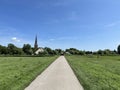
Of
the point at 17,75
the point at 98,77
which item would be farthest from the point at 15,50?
the point at 98,77

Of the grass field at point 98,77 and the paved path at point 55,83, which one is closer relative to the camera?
the paved path at point 55,83

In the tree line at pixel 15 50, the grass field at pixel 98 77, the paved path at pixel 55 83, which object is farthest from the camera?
the tree line at pixel 15 50

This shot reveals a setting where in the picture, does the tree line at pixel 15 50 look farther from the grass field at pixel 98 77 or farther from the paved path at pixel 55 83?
the paved path at pixel 55 83

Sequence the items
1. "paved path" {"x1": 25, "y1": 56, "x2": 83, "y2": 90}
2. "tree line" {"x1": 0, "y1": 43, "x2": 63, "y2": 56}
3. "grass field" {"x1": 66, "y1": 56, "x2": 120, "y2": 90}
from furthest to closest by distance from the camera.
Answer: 1. "tree line" {"x1": 0, "y1": 43, "x2": 63, "y2": 56}
2. "grass field" {"x1": 66, "y1": 56, "x2": 120, "y2": 90}
3. "paved path" {"x1": 25, "y1": 56, "x2": 83, "y2": 90}

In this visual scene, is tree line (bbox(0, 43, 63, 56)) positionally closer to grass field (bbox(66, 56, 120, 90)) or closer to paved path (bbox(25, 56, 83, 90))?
grass field (bbox(66, 56, 120, 90))

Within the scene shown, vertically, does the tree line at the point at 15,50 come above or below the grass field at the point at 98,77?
above

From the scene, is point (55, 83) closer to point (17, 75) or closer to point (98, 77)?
point (98, 77)

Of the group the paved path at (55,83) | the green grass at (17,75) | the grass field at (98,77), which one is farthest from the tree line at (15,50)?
the paved path at (55,83)

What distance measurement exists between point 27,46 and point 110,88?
114934mm

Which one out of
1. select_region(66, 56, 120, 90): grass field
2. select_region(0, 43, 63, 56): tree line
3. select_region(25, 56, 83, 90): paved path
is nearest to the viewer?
select_region(25, 56, 83, 90): paved path

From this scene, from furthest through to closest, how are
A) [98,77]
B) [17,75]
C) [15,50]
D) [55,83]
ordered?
[15,50] < [17,75] < [98,77] < [55,83]

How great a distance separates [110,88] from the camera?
7227mm

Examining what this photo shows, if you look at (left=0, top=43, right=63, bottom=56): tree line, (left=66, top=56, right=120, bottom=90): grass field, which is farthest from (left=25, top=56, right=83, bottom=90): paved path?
(left=0, top=43, right=63, bottom=56): tree line

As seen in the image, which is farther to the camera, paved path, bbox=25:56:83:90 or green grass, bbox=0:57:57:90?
green grass, bbox=0:57:57:90
